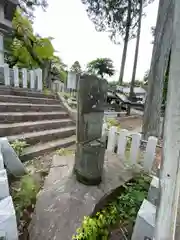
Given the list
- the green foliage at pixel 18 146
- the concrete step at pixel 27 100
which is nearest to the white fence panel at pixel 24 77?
the concrete step at pixel 27 100

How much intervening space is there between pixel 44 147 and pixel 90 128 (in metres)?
1.55

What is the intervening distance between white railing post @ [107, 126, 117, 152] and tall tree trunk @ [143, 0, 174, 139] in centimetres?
186

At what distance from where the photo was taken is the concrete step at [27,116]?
3.51 meters

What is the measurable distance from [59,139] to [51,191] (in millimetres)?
1915

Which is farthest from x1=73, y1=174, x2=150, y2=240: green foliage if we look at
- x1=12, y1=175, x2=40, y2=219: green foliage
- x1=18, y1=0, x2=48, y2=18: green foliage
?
x1=18, y1=0, x2=48, y2=18: green foliage

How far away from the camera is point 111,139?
3119 millimetres

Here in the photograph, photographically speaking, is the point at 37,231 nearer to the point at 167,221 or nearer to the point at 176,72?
the point at 167,221

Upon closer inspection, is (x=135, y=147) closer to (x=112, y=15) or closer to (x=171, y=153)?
(x=171, y=153)

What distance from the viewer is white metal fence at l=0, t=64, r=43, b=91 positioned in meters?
4.83

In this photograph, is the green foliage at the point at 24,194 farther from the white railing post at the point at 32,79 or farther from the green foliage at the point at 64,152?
the white railing post at the point at 32,79

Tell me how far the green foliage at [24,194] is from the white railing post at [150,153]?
1.69m

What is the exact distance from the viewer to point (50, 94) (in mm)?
5609

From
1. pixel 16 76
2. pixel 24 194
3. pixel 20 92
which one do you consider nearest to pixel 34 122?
pixel 20 92

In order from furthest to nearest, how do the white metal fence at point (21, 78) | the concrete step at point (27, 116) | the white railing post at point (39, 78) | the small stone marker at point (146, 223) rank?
the white railing post at point (39, 78) → the white metal fence at point (21, 78) → the concrete step at point (27, 116) → the small stone marker at point (146, 223)
